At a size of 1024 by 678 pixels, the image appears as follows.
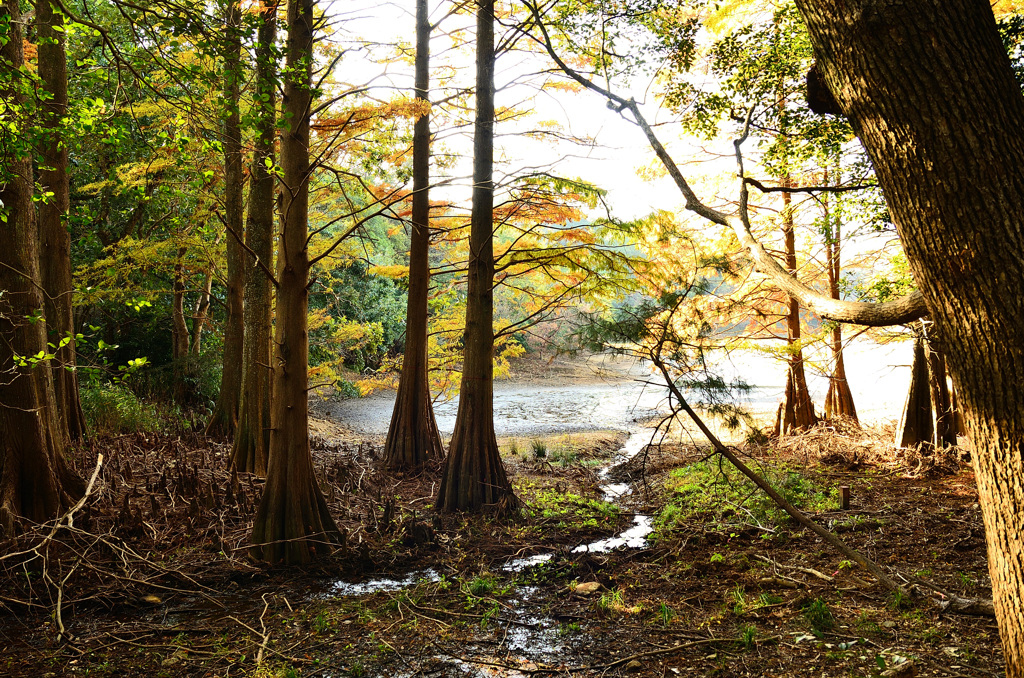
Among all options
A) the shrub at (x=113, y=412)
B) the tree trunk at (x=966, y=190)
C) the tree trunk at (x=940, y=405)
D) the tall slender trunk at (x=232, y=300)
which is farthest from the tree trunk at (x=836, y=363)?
the shrub at (x=113, y=412)

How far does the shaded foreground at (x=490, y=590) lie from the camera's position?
379cm

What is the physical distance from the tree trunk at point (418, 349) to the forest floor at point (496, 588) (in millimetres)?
1480

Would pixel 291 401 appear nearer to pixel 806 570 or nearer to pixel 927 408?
pixel 806 570

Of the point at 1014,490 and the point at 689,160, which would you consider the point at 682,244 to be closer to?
the point at 689,160

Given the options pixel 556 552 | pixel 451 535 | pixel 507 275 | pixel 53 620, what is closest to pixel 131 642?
pixel 53 620

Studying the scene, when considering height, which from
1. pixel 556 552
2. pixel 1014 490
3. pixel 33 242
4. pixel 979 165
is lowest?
pixel 556 552

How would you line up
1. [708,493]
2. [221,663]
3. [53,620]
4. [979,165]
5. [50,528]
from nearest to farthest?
[979,165] < [221,663] < [53,620] < [50,528] < [708,493]

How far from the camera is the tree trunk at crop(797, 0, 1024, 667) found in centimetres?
197

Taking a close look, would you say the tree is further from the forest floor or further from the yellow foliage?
the yellow foliage

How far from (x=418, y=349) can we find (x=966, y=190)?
8134 mm

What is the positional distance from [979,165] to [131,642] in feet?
16.9

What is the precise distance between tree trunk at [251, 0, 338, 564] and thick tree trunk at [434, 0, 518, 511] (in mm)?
2149

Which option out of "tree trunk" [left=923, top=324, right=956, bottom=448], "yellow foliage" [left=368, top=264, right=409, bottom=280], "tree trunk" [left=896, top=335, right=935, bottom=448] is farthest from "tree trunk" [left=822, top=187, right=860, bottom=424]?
"yellow foliage" [left=368, top=264, right=409, bottom=280]

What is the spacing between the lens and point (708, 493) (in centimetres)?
802
